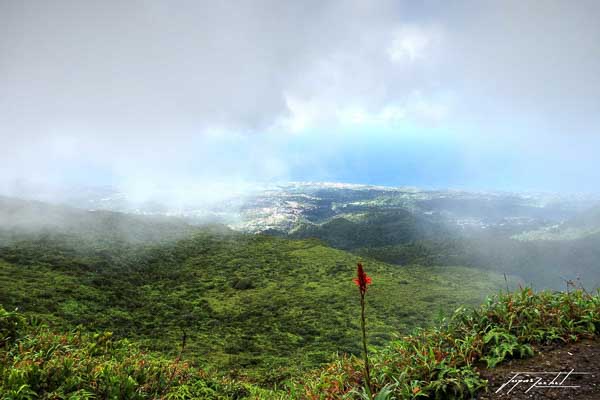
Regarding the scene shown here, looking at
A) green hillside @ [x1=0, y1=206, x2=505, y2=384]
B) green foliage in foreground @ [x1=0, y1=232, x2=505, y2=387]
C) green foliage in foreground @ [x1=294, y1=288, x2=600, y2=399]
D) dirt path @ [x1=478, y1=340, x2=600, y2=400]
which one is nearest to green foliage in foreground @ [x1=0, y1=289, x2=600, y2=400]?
green foliage in foreground @ [x1=294, y1=288, x2=600, y2=399]

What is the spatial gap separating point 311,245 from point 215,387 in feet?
266

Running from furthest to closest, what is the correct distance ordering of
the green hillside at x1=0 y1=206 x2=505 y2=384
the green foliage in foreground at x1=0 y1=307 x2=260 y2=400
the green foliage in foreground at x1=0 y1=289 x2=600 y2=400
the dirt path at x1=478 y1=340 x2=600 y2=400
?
the green hillside at x1=0 y1=206 x2=505 y2=384 → the green foliage in foreground at x1=0 y1=307 x2=260 y2=400 → the green foliage in foreground at x1=0 y1=289 x2=600 y2=400 → the dirt path at x1=478 y1=340 x2=600 y2=400

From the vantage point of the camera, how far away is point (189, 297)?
160ft

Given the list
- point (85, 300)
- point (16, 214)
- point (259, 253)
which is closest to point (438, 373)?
point (85, 300)

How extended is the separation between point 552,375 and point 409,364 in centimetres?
240

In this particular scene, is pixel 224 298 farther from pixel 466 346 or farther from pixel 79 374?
pixel 466 346

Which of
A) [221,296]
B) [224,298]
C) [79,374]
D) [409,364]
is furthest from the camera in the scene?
[221,296]

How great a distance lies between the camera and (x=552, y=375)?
589cm

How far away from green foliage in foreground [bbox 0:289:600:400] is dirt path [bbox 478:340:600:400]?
0.22 meters

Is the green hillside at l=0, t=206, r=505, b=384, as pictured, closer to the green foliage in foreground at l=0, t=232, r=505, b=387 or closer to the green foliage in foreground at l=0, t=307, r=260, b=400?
the green foliage in foreground at l=0, t=232, r=505, b=387

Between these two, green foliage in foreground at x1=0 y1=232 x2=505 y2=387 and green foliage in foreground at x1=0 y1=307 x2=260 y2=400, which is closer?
green foliage in foreground at x1=0 y1=307 x2=260 y2=400

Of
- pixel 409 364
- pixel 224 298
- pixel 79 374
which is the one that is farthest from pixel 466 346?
pixel 224 298

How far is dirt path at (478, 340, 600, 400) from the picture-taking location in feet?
17.9

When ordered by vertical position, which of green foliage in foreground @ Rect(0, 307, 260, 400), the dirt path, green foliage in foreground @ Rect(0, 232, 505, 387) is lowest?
green foliage in foreground @ Rect(0, 232, 505, 387)
